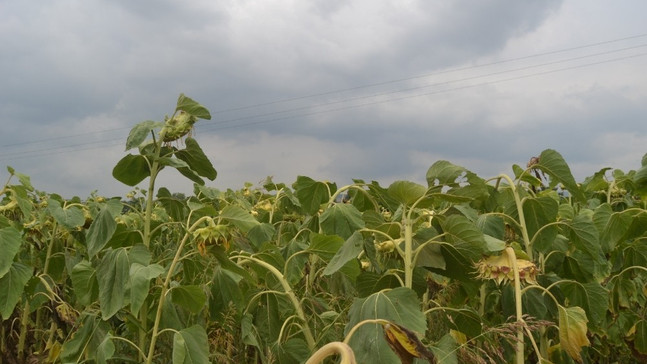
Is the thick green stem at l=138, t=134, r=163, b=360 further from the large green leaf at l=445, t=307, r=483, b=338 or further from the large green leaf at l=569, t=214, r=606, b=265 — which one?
the large green leaf at l=569, t=214, r=606, b=265

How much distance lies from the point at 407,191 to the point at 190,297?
2.08ft

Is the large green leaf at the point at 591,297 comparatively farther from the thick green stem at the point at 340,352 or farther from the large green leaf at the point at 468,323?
the thick green stem at the point at 340,352

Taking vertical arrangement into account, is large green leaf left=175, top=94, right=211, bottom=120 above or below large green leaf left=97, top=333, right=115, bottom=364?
above

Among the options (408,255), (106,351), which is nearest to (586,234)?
(408,255)

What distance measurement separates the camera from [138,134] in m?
1.85

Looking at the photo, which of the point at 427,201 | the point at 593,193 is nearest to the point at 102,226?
the point at 427,201

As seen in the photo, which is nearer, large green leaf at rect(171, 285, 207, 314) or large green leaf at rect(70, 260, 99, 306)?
large green leaf at rect(171, 285, 207, 314)

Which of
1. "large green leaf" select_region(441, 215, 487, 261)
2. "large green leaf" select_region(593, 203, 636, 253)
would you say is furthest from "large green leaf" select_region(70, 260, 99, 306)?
"large green leaf" select_region(593, 203, 636, 253)

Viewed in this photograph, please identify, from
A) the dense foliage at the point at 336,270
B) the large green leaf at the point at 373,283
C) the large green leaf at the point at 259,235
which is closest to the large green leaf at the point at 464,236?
the dense foliage at the point at 336,270

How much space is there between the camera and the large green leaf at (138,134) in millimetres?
1839

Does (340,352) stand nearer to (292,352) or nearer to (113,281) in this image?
(292,352)

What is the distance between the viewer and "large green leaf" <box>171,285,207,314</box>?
167 cm

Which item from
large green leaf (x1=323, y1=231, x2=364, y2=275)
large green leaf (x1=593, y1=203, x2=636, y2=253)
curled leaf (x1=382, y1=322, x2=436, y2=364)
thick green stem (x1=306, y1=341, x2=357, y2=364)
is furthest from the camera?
large green leaf (x1=593, y1=203, x2=636, y2=253)

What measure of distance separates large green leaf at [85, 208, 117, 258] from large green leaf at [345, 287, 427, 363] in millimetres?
845
